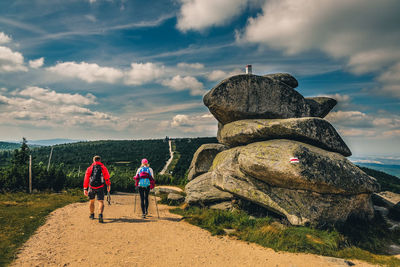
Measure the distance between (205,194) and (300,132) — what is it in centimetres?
715

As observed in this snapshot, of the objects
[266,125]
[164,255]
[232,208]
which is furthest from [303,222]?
[164,255]

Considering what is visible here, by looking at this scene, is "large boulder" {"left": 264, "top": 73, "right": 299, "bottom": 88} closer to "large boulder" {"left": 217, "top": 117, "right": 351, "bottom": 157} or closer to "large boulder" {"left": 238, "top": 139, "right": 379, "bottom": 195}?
"large boulder" {"left": 217, "top": 117, "right": 351, "bottom": 157}

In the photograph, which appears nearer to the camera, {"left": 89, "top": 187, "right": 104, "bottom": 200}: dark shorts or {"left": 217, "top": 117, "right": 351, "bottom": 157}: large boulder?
{"left": 89, "top": 187, "right": 104, "bottom": 200}: dark shorts

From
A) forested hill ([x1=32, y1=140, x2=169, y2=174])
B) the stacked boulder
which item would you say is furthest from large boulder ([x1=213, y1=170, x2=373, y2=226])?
forested hill ([x1=32, y1=140, x2=169, y2=174])

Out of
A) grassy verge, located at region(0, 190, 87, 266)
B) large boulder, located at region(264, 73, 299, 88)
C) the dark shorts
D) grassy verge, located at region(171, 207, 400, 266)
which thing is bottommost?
grassy verge, located at region(171, 207, 400, 266)

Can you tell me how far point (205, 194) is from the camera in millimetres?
15523

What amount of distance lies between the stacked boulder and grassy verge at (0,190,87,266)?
8526 millimetres

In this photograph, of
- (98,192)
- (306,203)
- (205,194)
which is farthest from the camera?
(205,194)

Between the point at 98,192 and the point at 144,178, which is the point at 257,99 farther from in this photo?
the point at 98,192

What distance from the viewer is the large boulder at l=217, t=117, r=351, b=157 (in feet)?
42.6

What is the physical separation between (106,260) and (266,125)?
10.4 metres

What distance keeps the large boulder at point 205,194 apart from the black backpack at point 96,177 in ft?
21.1

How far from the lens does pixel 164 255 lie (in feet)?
26.6

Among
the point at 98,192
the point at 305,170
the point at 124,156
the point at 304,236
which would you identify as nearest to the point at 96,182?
the point at 98,192
